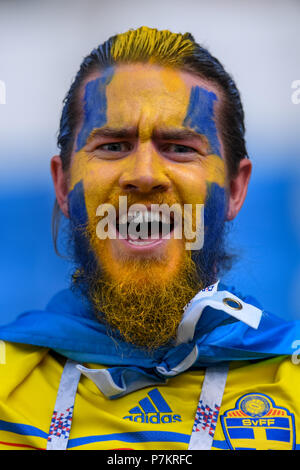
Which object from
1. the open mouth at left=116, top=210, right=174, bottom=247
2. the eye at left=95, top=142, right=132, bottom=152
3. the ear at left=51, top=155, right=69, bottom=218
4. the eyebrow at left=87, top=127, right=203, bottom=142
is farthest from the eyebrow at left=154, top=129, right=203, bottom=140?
the ear at left=51, top=155, right=69, bottom=218

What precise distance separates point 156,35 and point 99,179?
0.56 meters

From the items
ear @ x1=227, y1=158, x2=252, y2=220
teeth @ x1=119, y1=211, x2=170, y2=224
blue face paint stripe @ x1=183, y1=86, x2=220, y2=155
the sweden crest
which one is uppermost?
blue face paint stripe @ x1=183, y1=86, x2=220, y2=155

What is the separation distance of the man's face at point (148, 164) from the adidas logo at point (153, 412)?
26 centimetres

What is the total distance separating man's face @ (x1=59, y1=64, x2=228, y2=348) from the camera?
1.63 meters

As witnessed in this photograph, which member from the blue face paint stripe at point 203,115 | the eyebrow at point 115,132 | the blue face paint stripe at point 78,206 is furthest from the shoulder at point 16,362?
the blue face paint stripe at point 203,115

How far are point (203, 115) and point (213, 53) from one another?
1.38 ft

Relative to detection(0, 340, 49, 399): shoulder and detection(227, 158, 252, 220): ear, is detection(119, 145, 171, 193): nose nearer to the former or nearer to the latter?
detection(227, 158, 252, 220): ear

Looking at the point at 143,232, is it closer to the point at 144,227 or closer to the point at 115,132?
the point at 144,227

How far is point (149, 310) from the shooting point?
1646 mm

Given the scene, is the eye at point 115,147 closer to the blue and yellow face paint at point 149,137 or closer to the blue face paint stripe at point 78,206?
the blue and yellow face paint at point 149,137

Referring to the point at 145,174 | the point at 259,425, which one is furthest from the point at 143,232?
the point at 259,425

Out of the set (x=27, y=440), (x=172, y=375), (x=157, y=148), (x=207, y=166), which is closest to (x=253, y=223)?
(x=207, y=166)

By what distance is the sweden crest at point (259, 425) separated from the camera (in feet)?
4.86

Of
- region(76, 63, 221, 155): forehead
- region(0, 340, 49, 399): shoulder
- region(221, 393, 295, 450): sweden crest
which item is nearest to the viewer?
region(221, 393, 295, 450): sweden crest
